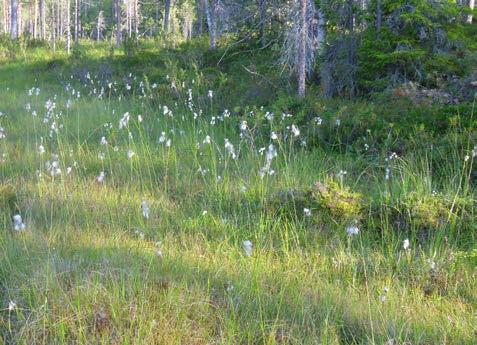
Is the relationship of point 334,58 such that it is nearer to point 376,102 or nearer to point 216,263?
point 376,102

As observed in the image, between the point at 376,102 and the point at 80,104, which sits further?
the point at 80,104

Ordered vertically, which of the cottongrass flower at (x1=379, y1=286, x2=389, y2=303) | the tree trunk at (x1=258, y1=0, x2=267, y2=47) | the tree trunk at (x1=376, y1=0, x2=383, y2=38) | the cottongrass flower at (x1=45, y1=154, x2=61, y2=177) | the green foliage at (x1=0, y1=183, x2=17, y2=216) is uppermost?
the tree trunk at (x1=258, y1=0, x2=267, y2=47)

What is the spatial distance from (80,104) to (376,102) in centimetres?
490

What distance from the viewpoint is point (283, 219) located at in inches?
174

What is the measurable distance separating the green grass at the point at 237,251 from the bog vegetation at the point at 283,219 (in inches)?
0.6

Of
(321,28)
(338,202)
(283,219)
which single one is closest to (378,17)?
(321,28)

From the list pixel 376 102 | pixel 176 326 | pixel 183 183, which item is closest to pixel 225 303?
pixel 176 326

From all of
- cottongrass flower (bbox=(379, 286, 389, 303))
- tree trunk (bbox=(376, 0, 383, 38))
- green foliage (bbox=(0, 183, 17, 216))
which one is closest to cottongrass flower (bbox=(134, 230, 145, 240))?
green foliage (bbox=(0, 183, 17, 216))

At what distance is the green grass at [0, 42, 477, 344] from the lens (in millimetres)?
2824

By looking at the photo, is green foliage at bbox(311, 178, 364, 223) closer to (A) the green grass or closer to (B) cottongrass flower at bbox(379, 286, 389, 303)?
(A) the green grass

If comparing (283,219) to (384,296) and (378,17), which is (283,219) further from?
(378,17)

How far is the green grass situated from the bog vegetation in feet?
0.05

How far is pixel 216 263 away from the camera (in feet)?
11.6

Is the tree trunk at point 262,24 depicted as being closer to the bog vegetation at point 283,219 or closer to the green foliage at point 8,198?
the bog vegetation at point 283,219
